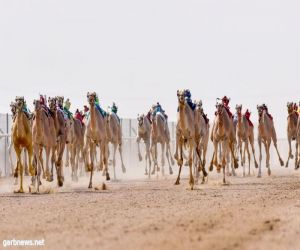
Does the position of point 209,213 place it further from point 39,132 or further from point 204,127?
point 204,127

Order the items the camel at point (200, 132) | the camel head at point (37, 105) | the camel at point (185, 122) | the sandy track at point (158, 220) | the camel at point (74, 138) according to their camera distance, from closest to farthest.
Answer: the sandy track at point (158, 220)
the camel at point (185, 122)
the camel head at point (37, 105)
the camel at point (200, 132)
the camel at point (74, 138)

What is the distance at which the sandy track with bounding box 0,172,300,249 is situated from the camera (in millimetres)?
10266

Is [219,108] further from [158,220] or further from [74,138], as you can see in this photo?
[158,220]

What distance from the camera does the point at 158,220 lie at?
500 inches

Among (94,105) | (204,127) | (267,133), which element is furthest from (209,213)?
(267,133)

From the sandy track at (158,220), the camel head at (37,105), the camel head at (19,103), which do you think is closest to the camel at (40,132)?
the camel head at (37,105)

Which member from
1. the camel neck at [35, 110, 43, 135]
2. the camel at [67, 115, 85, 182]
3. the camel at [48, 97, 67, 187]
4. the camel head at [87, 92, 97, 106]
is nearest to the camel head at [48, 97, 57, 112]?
the camel at [48, 97, 67, 187]

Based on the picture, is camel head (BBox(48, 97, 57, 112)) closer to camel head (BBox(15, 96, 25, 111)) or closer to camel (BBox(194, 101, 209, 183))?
camel head (BBox(15, 96, 25, 111))

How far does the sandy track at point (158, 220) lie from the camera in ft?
33.7

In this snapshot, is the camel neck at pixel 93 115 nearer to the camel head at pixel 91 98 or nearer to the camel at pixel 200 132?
the camel head at pixel 91 98

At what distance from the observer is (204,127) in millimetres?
26328

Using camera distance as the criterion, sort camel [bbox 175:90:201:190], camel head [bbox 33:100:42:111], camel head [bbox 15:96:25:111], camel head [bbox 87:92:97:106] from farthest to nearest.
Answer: camel head [bbox 87:92:97:106] → camel head [bbox 33:100:42:111] → camel [bbox 175:90:201:190] → camel head [bbox 15:96:25:111]

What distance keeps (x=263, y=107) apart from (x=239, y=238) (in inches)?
825

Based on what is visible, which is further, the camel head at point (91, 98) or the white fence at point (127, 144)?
the white fence at point (127, 144)
